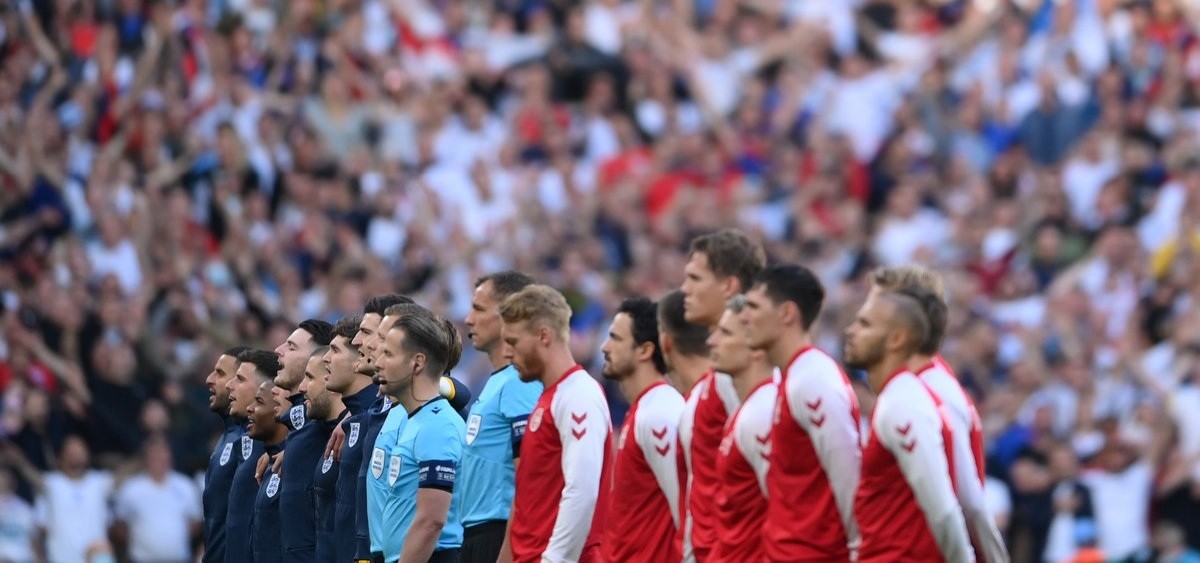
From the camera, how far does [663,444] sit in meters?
7.84

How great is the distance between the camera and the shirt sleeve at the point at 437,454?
8.05 m

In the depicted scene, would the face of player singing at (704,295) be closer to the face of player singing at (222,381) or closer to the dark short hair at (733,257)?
the dark short hair at (733,257)

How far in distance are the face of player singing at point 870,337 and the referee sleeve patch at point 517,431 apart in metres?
2.08

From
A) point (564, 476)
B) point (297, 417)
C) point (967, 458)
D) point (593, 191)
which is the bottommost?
point (967, 458)

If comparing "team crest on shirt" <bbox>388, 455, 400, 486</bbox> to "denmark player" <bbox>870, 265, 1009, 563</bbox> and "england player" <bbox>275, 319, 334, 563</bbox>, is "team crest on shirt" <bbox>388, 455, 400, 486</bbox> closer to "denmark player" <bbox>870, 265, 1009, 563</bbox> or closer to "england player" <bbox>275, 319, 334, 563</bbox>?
"england player" <bbox>275, 319, 334, 563</bbox>

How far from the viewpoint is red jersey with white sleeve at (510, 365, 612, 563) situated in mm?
7984

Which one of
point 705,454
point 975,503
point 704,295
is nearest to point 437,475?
point 705,454

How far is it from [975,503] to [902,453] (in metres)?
0.33

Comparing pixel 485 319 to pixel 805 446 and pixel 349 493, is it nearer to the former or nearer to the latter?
pixel 349 493

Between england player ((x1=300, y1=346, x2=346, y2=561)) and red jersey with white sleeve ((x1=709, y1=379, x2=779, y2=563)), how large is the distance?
2.10m

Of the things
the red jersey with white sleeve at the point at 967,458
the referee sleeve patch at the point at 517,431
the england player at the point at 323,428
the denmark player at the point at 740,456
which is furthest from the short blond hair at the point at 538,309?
the red jersey with white sleeve at the point at 967,458

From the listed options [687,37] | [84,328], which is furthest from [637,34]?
[84,328]

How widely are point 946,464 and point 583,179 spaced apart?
12588 mm

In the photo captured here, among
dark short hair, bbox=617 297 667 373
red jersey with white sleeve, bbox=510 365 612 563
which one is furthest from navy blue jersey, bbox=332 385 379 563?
dark short hair, bbox=617 297 667 373
